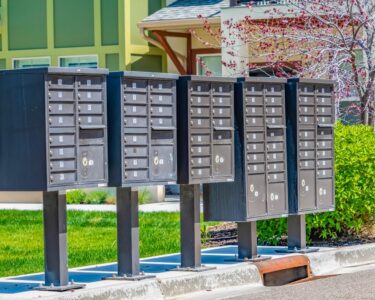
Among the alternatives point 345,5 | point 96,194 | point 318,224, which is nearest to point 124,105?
point 318,224

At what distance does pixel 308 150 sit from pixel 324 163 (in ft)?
1.14

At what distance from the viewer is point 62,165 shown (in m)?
10.2

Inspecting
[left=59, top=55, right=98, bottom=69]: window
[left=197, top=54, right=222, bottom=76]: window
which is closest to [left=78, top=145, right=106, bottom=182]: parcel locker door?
[left=197, top=54, right=222, bottom=76]: window

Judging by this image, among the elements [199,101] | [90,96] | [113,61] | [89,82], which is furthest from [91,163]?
[113,61]

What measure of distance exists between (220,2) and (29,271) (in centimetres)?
1620

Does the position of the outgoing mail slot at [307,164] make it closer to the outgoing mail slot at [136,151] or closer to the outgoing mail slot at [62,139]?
the outgoing mail slot at [136,151]

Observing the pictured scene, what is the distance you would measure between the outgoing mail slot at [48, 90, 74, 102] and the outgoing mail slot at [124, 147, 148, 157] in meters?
0.80

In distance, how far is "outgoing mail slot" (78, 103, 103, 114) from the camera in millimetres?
10375

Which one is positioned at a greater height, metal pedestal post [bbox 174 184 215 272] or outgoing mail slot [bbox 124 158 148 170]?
outgoing mail slot [bbox 124 158 148 170]

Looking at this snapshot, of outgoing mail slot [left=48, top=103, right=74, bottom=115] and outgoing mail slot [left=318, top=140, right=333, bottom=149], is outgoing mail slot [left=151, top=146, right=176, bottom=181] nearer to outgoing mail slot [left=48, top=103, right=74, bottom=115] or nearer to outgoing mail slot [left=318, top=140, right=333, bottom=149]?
outgoing mail slot [left=48, top=103, right=74, bottom=115]

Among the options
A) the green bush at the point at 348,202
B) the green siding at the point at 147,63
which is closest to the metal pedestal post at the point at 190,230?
the green bush at the point at 348,202

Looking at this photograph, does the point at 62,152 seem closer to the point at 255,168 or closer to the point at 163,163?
the point at 163,163

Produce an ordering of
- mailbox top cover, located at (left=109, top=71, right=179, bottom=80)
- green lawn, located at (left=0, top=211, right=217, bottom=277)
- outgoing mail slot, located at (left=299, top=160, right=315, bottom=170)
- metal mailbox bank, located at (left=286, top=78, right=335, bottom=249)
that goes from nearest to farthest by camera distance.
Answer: mailbox top cover, located at (left=109, top=71, right=179, bottom=80) → metal mailbox bank, located at (left=286, top=78, right=335, bottom=249) → outgoing mail slot, located at (left=299, top=160, right=315, bottom=170) → green lawn, located at (left=0, top=211, right=217, bottom=277)

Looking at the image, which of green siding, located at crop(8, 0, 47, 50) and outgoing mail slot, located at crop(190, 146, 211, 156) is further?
green siding, located at crop(8, 0, 47, 50)
